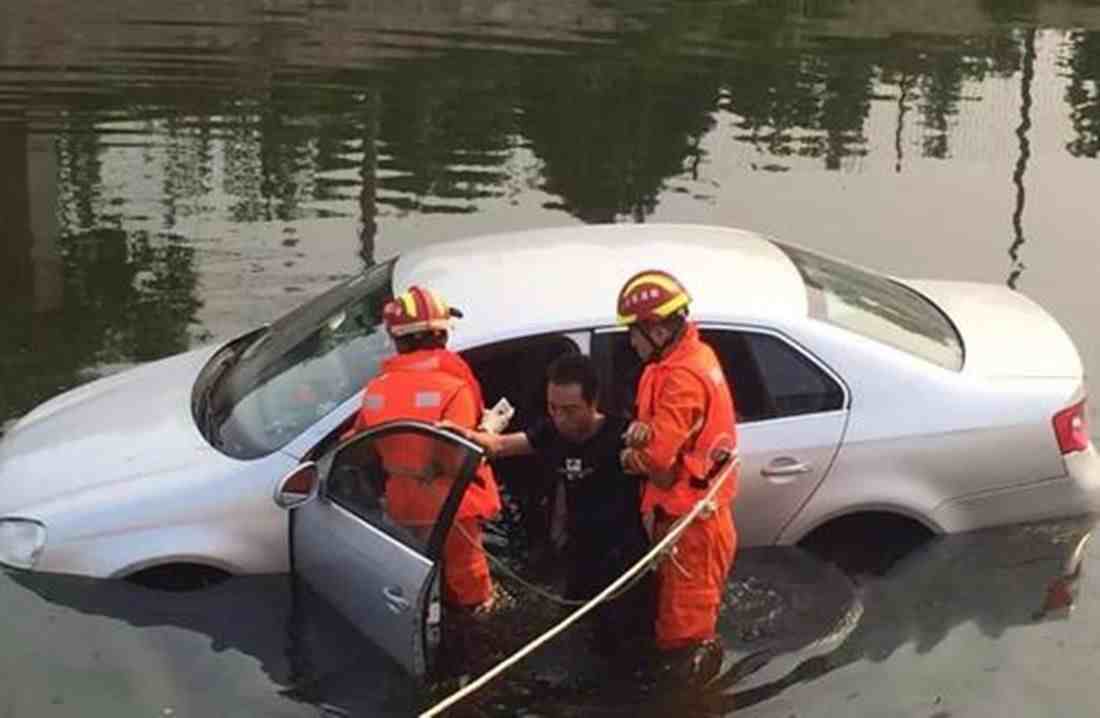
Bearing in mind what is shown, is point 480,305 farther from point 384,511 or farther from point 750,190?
point 750,190

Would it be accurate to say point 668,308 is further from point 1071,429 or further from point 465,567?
point 1071,429

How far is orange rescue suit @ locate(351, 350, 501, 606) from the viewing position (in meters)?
5.25

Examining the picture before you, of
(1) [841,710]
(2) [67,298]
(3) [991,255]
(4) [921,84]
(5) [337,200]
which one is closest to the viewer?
(1) [841,710]

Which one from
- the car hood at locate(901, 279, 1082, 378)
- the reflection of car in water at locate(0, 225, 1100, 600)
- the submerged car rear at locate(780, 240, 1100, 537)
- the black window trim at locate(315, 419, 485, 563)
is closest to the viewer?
the black window trim at locate(315, 419, 485, 563)

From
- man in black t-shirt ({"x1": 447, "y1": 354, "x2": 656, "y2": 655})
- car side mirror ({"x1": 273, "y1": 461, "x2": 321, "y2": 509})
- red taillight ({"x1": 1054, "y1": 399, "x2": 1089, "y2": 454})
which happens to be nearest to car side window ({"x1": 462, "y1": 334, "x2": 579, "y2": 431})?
man in black t-shirt ({"x1": 447, "y1": 354, "x2": 656, "y2": 655})

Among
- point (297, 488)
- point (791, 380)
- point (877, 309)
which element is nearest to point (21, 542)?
point (297, 488)

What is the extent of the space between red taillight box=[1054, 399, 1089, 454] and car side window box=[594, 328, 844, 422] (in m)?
0.96

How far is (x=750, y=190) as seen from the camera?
1426 cm

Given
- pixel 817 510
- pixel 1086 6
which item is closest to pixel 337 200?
pixel 817 510

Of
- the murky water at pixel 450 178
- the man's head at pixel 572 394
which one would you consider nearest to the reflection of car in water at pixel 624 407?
the murky water at pixel 450 178

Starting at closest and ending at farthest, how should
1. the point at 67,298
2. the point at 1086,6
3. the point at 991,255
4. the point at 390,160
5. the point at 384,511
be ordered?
the point at 384,511, the point at 67,298, the point at 991,255, the point at 390,160, the point at 1086,6

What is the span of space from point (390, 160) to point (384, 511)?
10272mm

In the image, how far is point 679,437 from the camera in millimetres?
5301

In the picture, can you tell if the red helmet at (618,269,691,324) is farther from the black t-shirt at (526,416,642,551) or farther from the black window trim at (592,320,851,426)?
the black window trim at (592,320,851,426)
